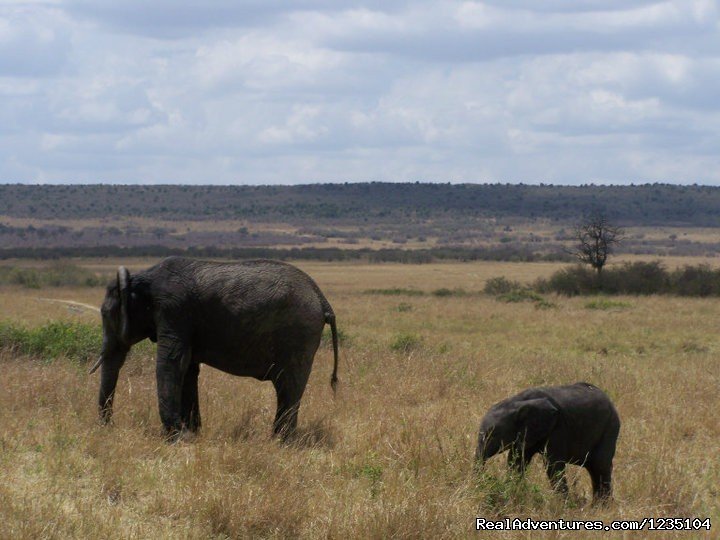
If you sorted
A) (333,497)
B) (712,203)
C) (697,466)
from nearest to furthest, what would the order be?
(333,497), (697,466), (712,203)

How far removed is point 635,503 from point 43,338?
1007 centimetres

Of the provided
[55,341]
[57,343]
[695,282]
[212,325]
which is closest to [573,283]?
[695,282]

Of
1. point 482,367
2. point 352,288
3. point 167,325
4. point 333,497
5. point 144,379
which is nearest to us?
point 333,497

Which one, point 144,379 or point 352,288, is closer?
point 144,379

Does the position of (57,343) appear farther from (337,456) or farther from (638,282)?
(638,282)

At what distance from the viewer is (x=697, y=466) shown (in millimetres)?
8516

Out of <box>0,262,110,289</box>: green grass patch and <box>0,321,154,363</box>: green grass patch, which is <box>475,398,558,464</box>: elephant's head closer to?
<box>0,321,154,363</box>: green grass patch

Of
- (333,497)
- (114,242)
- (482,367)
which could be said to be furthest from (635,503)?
(114,242)

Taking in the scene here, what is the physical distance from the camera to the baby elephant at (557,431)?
7.06 meters

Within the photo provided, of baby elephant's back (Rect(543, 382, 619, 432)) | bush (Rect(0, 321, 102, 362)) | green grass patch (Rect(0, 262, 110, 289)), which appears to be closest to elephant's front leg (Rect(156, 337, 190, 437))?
baby elephant's back (Rect(543, 382, 619, 432))

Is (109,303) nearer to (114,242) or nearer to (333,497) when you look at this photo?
(333,497)

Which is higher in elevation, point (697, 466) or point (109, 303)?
point (109, 303)

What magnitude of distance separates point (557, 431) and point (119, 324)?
4.35 meters

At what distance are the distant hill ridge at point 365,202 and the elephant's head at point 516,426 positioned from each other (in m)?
140
